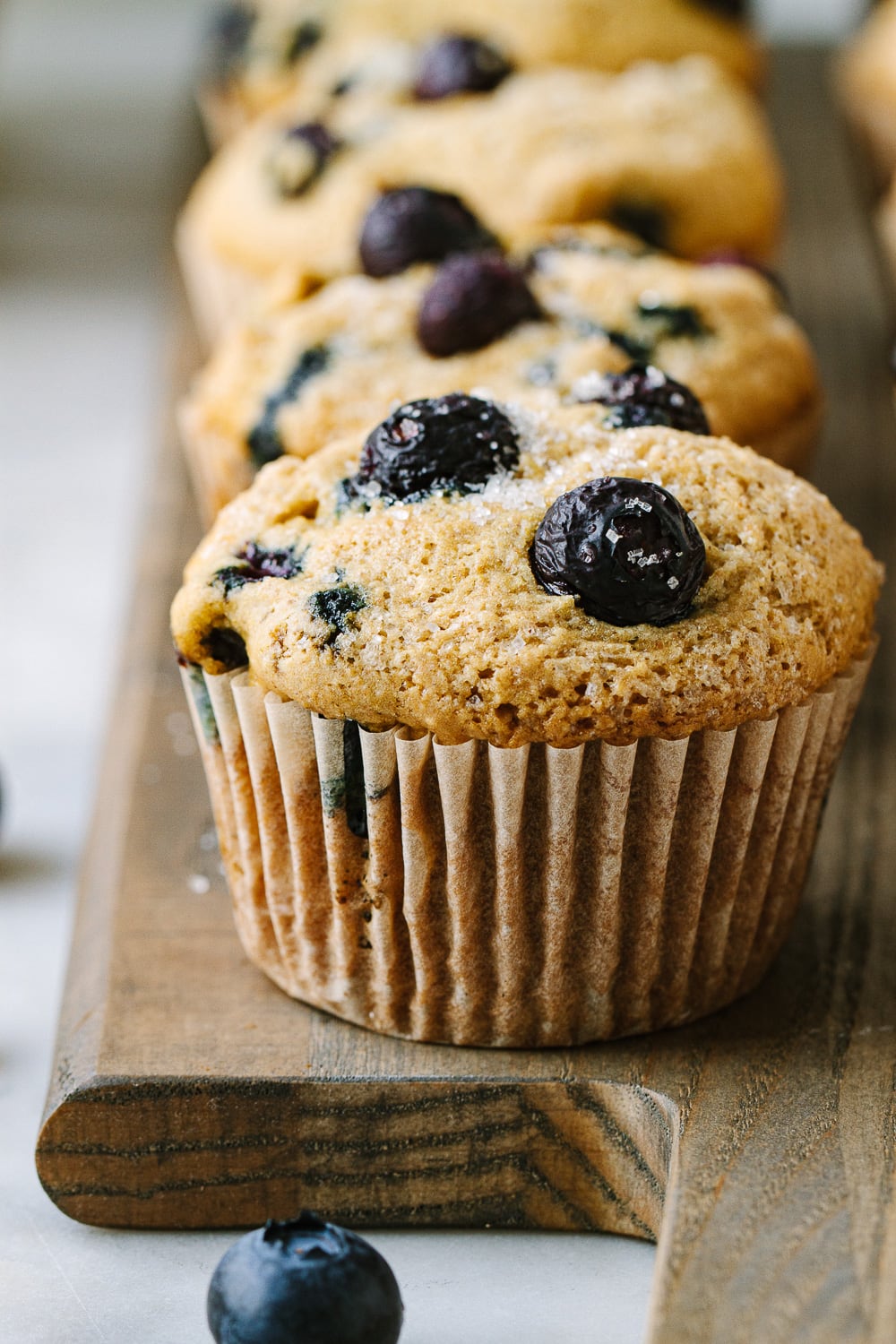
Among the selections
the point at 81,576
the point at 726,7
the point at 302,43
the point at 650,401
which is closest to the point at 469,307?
the point at 650,401

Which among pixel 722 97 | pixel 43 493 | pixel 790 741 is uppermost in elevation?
pixel 722 97

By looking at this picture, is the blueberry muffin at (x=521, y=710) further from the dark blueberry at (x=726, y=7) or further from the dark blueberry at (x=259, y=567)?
the dark blueberry at (x=726, y=7)

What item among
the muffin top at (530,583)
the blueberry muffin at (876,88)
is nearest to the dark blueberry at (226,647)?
the muffin top at (530,583)

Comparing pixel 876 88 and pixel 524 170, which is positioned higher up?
pixel 524 170

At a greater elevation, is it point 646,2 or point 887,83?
point 646,2

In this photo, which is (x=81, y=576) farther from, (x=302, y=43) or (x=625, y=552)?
(x=625, y=552)

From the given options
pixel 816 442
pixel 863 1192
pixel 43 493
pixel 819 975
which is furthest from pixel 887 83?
pixel 863 1192

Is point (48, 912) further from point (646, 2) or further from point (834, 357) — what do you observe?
point (646, 2)
